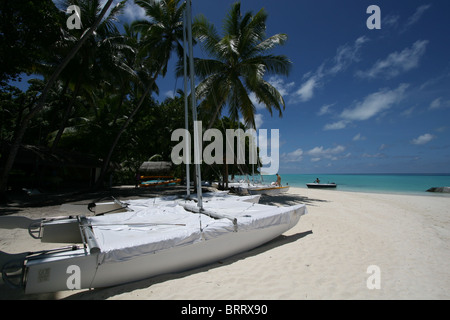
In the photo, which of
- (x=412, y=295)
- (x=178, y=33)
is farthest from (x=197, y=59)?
(x=412, y=295)

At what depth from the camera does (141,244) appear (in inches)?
113

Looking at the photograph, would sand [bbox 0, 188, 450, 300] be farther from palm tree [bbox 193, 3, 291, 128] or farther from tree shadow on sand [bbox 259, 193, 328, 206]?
palm tree [bbox 193, 3, 291, 128]

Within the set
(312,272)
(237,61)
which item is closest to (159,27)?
(237,61)

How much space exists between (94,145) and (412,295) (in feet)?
63.5

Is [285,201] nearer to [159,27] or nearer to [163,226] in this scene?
[163,226]

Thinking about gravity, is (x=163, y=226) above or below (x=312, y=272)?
above

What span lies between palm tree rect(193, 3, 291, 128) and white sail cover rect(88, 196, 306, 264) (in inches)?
342

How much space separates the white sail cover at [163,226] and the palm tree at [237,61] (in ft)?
28.5

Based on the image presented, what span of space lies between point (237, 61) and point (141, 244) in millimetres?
12096

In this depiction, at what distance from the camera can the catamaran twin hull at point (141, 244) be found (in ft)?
8.03

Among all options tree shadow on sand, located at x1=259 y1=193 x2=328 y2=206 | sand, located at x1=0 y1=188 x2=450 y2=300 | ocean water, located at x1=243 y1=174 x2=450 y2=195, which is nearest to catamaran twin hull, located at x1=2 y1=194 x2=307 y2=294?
sand, located at x1=0 y1=188 x2=450 y2=300

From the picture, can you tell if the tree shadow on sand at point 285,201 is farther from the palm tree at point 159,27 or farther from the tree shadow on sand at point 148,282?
the palm tree at point 159,27

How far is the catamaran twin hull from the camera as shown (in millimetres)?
2447
